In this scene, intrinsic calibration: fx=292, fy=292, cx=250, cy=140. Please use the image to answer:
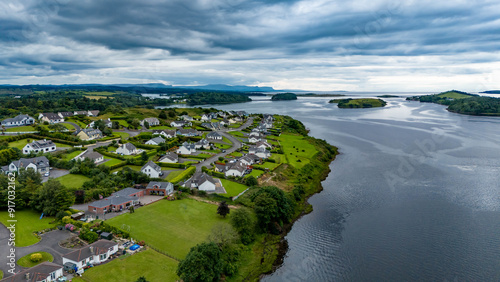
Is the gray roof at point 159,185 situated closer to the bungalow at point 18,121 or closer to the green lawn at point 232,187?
the green lawn at point 232,187

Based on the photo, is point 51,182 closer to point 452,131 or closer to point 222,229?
point 222,229

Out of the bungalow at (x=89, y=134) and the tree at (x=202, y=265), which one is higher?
the bungalow at (x=89, y=134)

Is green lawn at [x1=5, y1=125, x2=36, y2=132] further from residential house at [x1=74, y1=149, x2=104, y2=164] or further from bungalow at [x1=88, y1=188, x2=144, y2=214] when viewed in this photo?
Result: bungalow at [x1=88, y1=188, x2=144, y2=214]

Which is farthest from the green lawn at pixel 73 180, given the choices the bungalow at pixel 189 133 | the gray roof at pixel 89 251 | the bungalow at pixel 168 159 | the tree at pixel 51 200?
the bungalow at pixel 189 133

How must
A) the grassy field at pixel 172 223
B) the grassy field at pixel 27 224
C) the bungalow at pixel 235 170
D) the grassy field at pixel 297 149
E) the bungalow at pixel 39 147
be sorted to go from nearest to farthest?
the grassy field at pixel 27 224 → the grassy field at pixel 172 223 → the bungalow at pixel 235 170 → the bungalow at pixel 39 147 → the grassy field at pixel 297 149

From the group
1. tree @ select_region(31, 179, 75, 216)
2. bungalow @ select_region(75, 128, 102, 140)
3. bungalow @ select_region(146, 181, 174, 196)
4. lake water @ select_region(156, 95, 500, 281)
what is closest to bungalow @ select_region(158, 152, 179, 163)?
bungalow @ select_region(146, 181, 174, 196)

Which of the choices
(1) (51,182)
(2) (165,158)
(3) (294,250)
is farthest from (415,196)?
(1) (51,182)
